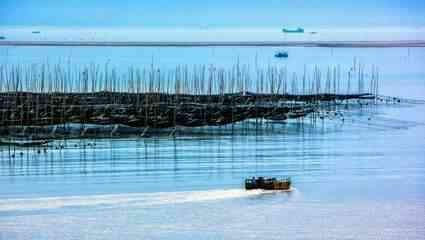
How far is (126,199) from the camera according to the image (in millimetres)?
22688

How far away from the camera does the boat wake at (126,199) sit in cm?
2195

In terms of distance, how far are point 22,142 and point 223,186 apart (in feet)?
22.1

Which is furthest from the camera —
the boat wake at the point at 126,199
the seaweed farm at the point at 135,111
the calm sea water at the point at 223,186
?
the seaweed farm at the point at 135,111

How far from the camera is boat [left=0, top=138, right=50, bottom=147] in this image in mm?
28578

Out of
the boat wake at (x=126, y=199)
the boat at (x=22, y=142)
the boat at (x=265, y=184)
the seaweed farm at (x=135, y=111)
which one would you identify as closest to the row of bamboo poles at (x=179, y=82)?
the seaweed farm at (x=135, y=111)

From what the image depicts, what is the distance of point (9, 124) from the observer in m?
30.8

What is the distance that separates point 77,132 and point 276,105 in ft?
29.4

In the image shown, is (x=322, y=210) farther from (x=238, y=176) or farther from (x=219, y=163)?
(x=219, y=163)

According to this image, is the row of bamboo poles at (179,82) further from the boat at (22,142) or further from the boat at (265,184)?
the boat at (265,184)

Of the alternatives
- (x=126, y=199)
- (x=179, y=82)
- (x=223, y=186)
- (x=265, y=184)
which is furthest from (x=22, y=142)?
(x=179, y=82)

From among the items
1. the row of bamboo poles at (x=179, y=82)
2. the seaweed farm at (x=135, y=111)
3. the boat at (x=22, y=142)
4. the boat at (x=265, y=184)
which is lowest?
the boat at (x=265, y=184)

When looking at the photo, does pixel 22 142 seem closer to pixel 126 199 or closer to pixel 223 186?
pixel 223 186

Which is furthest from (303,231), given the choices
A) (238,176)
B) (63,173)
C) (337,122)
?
(337,122)

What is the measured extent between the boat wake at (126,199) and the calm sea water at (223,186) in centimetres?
2
